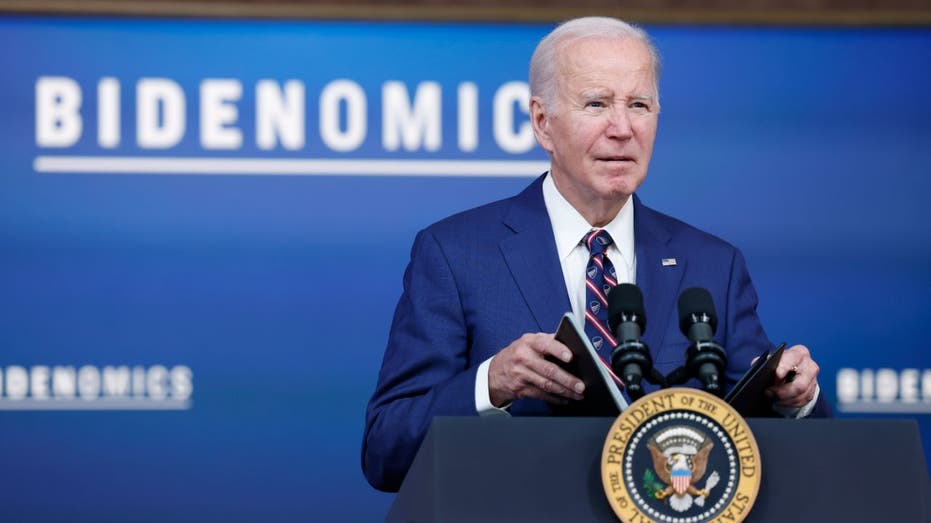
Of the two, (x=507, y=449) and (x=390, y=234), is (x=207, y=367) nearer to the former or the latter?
(x=390, y=234)

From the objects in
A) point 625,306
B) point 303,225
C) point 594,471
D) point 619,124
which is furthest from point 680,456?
point 303,225

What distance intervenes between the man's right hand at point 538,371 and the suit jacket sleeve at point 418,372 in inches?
5.5

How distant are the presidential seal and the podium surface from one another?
0.05 meters

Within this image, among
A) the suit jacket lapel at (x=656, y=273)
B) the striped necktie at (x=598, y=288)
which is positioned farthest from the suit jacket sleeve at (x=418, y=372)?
the suit jacket lapel at (x=656, y=273)

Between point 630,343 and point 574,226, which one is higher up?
point 574,226

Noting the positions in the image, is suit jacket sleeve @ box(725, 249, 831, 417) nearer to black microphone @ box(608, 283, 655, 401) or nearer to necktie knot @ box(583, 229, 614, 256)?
necktie knot @ box(583, 229, 614, 256)

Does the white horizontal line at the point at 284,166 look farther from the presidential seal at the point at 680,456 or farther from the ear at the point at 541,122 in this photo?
the presidential seal at the point at 680,456

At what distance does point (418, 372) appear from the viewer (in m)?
2.47

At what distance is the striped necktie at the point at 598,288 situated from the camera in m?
2.50

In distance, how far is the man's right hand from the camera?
199 centimetres

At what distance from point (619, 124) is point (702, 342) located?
696 millimetres

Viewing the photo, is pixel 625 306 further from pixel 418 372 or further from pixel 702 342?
pixel 418 372

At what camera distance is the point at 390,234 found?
379cm

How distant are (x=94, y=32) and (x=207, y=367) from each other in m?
0.90
